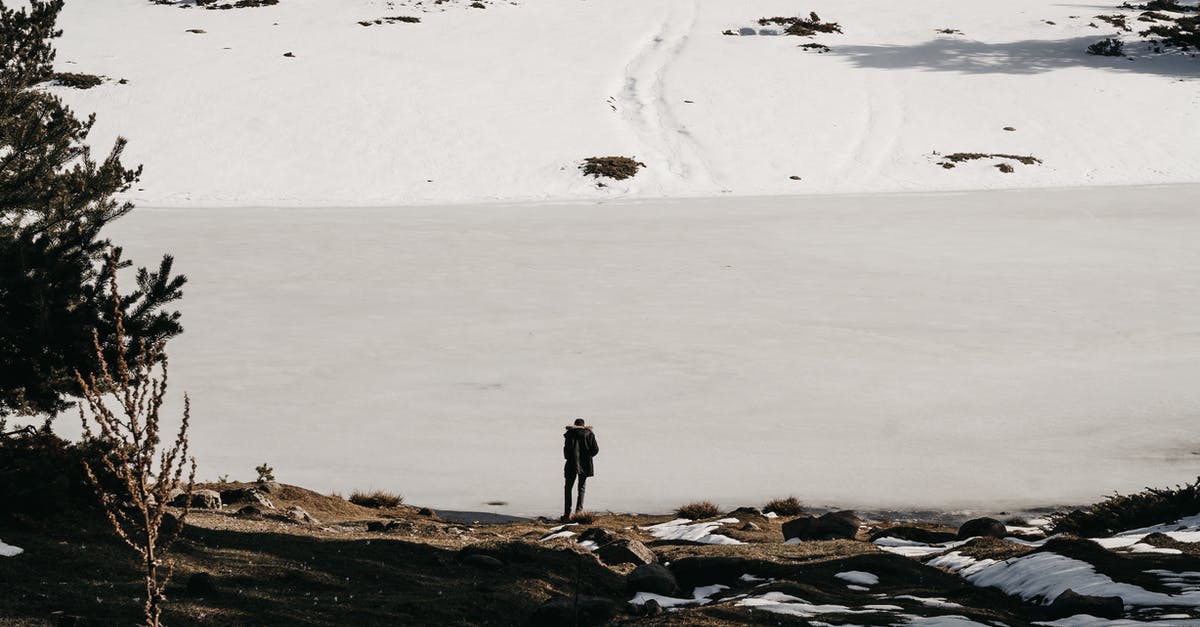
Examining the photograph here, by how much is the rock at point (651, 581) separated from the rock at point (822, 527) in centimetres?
314

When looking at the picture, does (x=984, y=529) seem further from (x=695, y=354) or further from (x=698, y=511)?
(x=695, y=354)

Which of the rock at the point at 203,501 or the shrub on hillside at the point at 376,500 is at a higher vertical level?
the rock at the point at 203,501

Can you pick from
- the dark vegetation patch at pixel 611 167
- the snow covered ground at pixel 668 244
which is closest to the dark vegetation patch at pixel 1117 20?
the snow covered ground at pixel 668 244

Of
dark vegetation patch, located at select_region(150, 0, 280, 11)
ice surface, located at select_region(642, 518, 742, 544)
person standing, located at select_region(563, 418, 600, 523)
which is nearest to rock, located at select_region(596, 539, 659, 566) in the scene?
ice surface, located at select_region(642, 518, 742, 544)

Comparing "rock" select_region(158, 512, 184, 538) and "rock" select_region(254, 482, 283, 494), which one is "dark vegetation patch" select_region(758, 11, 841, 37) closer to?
"rock" select_region(254, 482, 283, 494)

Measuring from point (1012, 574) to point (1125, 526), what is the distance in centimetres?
340

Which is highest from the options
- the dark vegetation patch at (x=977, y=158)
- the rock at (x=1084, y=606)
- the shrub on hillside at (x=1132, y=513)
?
the dark vegetation patch at (x=977, y=158)

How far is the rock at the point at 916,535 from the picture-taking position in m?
11.1

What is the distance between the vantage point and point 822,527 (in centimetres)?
1143

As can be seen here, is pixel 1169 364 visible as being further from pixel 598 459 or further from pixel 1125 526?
pixel 598 459

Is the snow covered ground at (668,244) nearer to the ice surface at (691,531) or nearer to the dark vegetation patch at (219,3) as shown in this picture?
the ice surface at (691,531)

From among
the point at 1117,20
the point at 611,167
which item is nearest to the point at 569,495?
the point at 611,167

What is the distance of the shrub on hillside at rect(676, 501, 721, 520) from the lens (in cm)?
1273

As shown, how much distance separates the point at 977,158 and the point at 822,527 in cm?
3769
